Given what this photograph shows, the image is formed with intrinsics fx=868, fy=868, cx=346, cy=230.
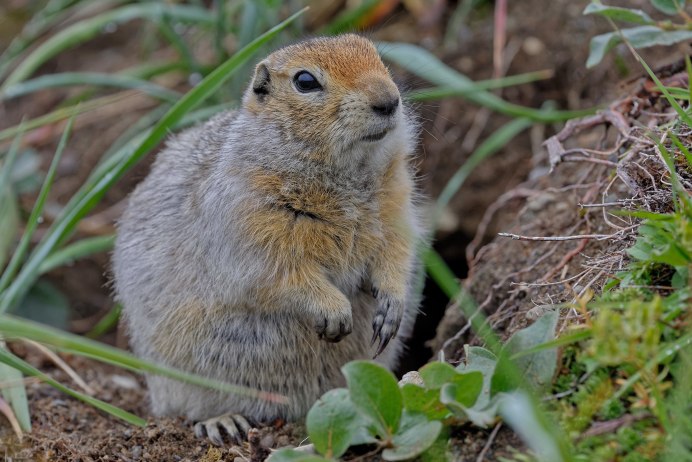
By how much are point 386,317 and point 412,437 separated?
4.38 feet

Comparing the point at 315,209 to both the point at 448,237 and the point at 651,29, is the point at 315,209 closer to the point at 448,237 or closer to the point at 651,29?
the point at 651,29

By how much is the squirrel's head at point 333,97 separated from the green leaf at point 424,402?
142 cm

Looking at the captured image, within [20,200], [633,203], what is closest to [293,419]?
[633,203]

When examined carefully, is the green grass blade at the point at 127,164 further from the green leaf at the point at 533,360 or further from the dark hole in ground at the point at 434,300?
the dark hole in ground at the point at 434,300

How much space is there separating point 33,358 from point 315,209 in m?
2.54

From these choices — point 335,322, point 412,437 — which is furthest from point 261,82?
point 412,437

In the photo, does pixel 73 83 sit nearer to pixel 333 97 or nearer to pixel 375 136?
pixel 333 97

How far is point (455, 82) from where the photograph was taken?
558cm

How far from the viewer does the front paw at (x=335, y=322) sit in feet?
12.9

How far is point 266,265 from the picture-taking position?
3971mm

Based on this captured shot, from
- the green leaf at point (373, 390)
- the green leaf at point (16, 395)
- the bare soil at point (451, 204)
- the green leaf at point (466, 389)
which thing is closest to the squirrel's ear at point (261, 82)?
the bare soil at point (451, 204)

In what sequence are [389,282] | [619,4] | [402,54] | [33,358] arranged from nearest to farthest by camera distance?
[389,282] → [33,358] → [402,54] → [619,4]

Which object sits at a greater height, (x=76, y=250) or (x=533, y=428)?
(x=533, y=428)

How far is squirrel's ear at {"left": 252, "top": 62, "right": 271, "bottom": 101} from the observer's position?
171 inches
